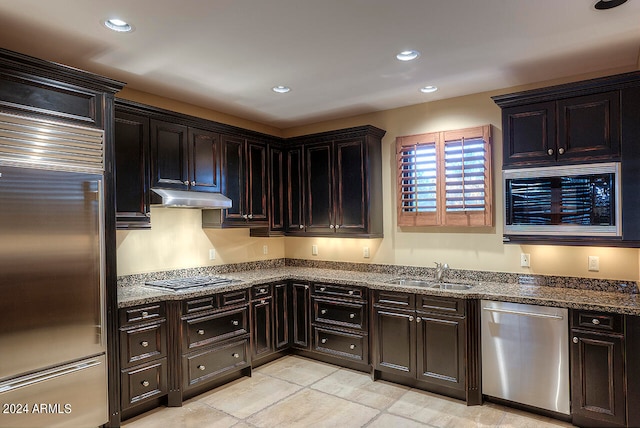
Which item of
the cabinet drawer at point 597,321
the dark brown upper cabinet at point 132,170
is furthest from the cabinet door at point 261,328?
the cabinet drawer at point 597,321

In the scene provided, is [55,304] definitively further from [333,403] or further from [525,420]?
[525,420]

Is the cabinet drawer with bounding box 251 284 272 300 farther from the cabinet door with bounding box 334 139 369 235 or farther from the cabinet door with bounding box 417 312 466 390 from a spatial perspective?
the cabinet door with bounding box 417 312 466 390

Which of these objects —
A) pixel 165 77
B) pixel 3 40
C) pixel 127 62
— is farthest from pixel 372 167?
pixel 3 40

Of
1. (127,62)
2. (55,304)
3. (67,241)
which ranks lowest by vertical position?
(55,304)

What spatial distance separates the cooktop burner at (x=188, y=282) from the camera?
357 centimetres

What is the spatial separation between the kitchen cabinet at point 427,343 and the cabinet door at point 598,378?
2.27 ft

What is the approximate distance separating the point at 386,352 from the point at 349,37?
107 inches

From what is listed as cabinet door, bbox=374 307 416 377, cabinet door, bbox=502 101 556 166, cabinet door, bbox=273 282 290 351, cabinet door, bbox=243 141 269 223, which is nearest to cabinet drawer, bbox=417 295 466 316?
cabinet door, bbox=374 307 416 377

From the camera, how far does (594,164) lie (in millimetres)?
3018

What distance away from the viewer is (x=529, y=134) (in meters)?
3.30

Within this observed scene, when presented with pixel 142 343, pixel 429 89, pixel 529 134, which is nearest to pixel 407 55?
pixel 429 89

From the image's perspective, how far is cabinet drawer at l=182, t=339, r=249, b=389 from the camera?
11.3 feet

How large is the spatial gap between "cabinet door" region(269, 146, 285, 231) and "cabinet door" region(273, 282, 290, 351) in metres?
0.77

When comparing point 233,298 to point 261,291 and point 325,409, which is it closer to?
point 261,291
